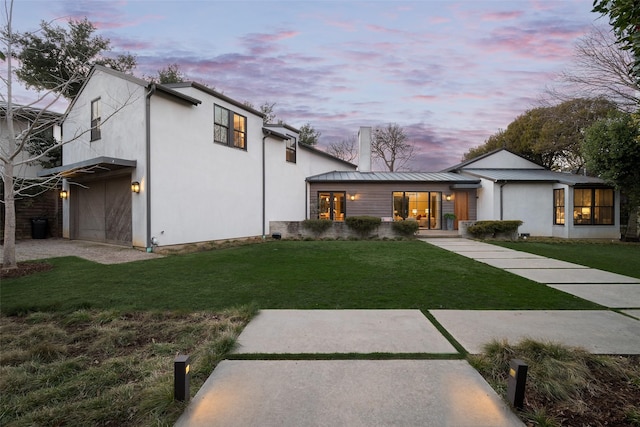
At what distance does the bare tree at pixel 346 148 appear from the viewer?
105ft

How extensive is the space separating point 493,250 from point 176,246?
10483 mm

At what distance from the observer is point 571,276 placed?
19.3ft

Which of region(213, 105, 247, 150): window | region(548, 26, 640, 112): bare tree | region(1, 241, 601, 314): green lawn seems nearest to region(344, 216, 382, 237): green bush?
region(1, 241, 601, 314): green lawn

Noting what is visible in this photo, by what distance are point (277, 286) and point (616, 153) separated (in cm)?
1410

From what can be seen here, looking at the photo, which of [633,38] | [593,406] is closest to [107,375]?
[593,406]

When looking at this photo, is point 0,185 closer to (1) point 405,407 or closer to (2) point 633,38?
(1) point 405,407

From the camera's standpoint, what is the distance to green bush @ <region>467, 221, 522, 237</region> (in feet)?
41.9

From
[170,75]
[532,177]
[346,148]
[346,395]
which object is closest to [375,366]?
[346,395]

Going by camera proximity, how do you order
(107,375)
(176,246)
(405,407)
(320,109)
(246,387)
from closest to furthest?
(405,407) → (246,387) → (107,375) → (176,246) → (320,109)

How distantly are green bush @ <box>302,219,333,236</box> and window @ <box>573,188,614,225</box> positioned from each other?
467 inches

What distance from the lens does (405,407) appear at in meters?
1.86

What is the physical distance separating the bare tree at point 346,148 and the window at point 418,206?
16263 millimetres

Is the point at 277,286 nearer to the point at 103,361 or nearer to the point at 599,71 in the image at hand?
the point at 103,361

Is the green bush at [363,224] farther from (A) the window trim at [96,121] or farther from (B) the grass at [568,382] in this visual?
(B) the grass at [568,382]
